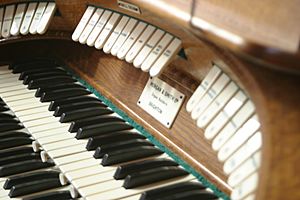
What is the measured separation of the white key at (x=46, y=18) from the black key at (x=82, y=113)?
374 mm

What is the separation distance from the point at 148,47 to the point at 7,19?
85 cm

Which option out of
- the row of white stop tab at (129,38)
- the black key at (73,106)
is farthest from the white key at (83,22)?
the black key at (73,106)

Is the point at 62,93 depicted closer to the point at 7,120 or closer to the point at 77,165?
the point at 7,120

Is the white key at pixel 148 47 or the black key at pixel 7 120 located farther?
the black key at pixel 7 120

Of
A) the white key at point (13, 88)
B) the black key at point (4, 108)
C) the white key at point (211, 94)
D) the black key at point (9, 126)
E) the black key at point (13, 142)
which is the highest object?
the white key at point (211, 94)

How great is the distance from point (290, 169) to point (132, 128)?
877mm

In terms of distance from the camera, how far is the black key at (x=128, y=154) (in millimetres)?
1685

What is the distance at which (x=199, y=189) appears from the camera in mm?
1535

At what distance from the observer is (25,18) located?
88.4 inches

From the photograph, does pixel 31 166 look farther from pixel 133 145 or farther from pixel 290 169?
pixel 290 169

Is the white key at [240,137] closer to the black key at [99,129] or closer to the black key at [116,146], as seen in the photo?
the black key at [116,146]

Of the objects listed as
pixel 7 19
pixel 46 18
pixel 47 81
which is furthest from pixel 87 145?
pixel 7 19

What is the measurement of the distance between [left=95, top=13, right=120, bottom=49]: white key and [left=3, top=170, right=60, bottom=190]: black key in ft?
1.44

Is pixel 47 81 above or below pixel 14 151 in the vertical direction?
above
